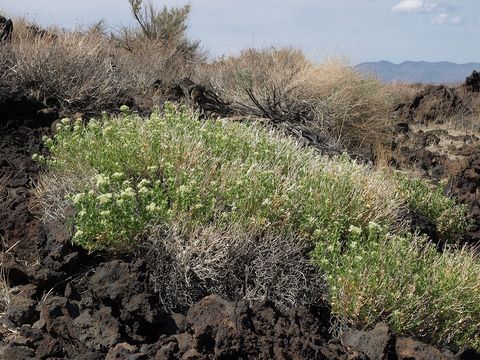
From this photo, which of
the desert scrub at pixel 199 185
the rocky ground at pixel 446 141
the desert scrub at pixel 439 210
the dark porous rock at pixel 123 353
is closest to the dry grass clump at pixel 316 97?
the rocky ground at pixel 446 141

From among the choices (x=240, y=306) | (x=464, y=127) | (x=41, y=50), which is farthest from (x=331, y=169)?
(x=464, y=127)

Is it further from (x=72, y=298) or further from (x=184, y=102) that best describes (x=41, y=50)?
(x=72, y=298)

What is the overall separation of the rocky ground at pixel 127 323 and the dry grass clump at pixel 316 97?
5.60 metres

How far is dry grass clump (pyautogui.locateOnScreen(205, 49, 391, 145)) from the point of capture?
1001 centimetres

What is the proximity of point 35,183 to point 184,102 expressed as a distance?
370 cm

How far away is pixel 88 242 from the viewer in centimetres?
407

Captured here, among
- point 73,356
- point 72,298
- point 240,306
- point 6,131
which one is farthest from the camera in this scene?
point 6,131

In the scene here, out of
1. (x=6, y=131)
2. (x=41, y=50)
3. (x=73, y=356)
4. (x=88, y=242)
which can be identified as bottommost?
(x=73, y=356)

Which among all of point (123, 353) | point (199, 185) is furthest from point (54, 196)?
point (123, 353)

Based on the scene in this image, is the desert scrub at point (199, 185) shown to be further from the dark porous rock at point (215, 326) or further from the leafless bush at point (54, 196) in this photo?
the dark porous rock at point (215, 326)

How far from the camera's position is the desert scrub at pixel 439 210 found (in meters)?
6.68

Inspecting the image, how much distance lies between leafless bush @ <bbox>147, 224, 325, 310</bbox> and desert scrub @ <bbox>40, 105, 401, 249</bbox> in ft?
0.38

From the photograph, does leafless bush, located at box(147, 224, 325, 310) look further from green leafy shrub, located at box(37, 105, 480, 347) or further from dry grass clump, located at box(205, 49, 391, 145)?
dry grass clump, located at box(205, 49, 391, 145)

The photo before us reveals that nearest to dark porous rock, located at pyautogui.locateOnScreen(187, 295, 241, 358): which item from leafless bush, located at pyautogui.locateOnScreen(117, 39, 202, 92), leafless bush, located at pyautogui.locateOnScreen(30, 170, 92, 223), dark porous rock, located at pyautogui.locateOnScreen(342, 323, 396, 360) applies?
dark porous rock, located at pyautogui.locateOnScreen(342, 323, 396, 360)
